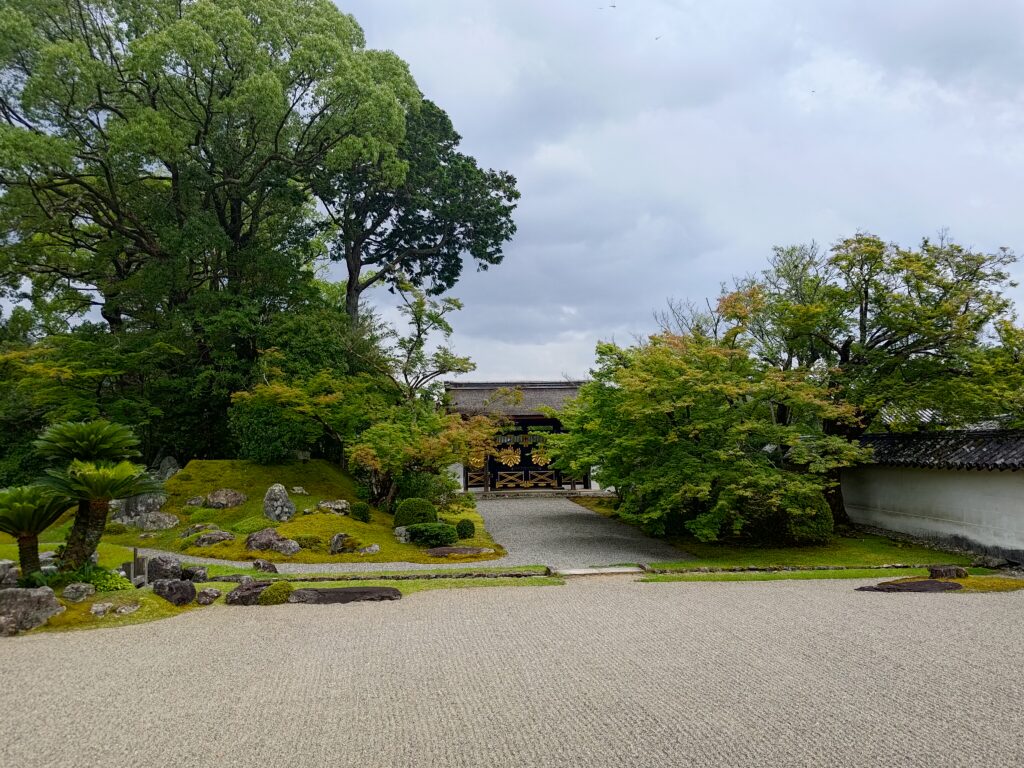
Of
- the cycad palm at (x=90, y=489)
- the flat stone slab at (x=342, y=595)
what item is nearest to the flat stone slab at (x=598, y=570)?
the flat stone slab at (x=342, y=595)

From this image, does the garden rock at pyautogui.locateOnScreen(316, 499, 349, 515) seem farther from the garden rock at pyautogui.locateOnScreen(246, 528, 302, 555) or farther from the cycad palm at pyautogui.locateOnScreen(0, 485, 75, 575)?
the cycad palm at pyautogui.locateOnScreen(0, 485, 75, 575)

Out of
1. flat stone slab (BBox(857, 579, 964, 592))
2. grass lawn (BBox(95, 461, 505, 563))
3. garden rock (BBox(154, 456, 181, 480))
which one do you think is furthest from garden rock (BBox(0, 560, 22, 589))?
garden rock (BBox(154, 456, 181, 480))

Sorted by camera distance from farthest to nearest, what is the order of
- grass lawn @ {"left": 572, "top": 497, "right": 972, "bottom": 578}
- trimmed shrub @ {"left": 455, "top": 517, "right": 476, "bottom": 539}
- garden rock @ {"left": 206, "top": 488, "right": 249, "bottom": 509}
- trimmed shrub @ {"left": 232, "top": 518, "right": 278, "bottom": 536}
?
garden rock @ {"left": 206, "top": 488, "right": 249, "bottom": 509}, trimmed shrub @ {"left": 455, "top": 517, "right": 476, "bottom": 539}, trimmed shrub @ {"left": 232, "top": 518, "right": 278, "bottom": 536}, grass lawn @ {"left": 572, "top": 497, "right": 972, "bottom": 578}

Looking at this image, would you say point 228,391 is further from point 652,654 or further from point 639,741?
point 639,741

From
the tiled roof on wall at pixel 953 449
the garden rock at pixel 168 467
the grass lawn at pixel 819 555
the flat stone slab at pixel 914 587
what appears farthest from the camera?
the garden rock at pixel 168 467

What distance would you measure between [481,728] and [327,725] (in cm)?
110

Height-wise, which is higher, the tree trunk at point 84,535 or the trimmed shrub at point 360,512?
the tree trunk at point 84,535

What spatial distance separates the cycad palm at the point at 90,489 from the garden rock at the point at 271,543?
4.76m

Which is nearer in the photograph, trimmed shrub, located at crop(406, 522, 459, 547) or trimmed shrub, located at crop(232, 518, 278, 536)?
trimmed shrub, located at crop(406, 522, 459, 547)

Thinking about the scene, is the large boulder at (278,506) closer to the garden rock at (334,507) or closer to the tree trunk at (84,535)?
the garden rock at (334,507)

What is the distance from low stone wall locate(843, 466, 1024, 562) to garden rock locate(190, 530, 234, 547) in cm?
1606

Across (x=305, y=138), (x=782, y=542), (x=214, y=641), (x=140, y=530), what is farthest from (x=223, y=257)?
(x=782, y=542)

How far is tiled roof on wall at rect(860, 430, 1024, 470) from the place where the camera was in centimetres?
1287

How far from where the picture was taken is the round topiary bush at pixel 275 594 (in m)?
8.84
